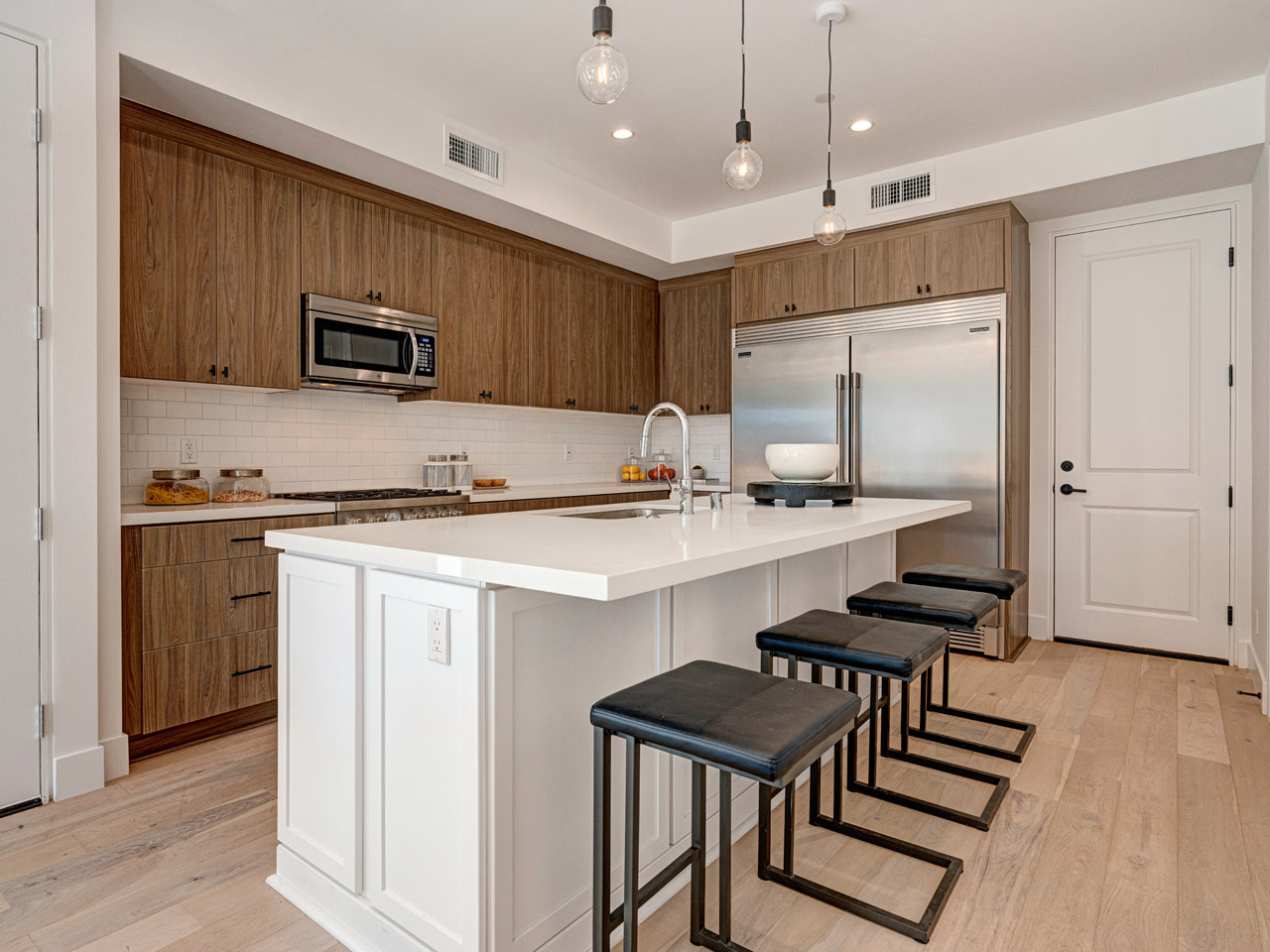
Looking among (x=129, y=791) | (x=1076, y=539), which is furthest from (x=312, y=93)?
(x=1076, y=539)

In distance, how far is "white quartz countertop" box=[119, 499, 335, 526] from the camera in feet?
8.39

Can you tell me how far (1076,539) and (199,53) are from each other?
15.9ft

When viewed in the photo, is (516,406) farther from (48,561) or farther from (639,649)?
(639,649)

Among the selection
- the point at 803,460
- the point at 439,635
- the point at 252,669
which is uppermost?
the point at 803,460

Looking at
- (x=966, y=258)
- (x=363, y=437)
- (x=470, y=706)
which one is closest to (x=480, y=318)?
(x=363, y=437)

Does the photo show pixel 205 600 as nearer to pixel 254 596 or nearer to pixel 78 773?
pixel 254 596

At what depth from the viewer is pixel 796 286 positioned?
4.59 m

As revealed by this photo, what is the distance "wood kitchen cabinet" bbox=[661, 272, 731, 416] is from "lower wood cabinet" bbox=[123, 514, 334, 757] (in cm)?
314

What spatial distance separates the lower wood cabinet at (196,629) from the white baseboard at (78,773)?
7.2 inches

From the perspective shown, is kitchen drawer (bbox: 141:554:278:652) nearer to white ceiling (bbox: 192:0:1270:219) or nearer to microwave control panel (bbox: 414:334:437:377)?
microwave control panel (bbox: 414:334:437:377)

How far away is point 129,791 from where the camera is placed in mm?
2340

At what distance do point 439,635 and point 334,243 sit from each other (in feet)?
9.00

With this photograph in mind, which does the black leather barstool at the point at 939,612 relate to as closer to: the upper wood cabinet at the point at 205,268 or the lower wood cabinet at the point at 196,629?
the lower wood cabinet at the point at 196,629

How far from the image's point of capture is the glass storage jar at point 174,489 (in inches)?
113
